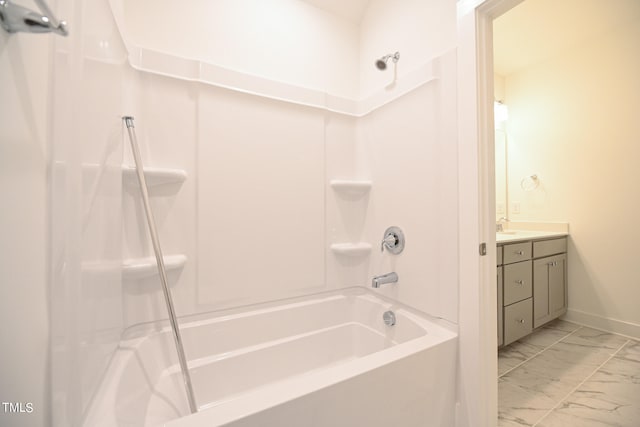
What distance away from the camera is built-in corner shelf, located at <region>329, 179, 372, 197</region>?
5.51ft

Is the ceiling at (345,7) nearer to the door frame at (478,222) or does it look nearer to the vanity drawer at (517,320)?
the door frame at (478,222)

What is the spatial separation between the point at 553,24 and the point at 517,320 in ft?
7.53

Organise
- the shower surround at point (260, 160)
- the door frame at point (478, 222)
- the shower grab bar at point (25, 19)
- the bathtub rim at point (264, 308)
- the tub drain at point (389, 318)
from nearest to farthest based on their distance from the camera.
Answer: the shower grab bar at point (25, 19), the shower surround at point (260, 160), the door frame at point (478, 222), the bathtub rim at point (264, 308), the tub drain at point (389, 318)

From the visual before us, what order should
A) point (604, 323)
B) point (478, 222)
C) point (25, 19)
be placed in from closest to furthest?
1. point (25, 19)
2. point (478, 222)
3. point (604, 323)

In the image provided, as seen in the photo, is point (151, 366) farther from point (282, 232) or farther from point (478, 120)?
point (478, 120)

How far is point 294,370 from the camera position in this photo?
1.43 meters

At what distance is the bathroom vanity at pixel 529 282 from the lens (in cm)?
178

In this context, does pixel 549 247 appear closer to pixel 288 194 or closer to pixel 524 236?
pixel 524 236

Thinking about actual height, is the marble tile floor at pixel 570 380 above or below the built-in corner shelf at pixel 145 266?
below

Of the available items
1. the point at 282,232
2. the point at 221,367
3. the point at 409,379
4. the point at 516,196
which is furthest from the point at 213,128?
the point at 516,196

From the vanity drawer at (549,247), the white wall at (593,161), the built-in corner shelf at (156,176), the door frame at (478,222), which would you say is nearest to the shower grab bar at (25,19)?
the built-in corner shelf at (156,176)

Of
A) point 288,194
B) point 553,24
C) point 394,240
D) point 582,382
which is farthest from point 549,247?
point 288,194

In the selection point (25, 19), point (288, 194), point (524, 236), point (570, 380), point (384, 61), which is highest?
point (384, 61)

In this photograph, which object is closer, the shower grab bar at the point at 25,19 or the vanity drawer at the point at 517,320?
the shower grab bar at the point at 25,19
